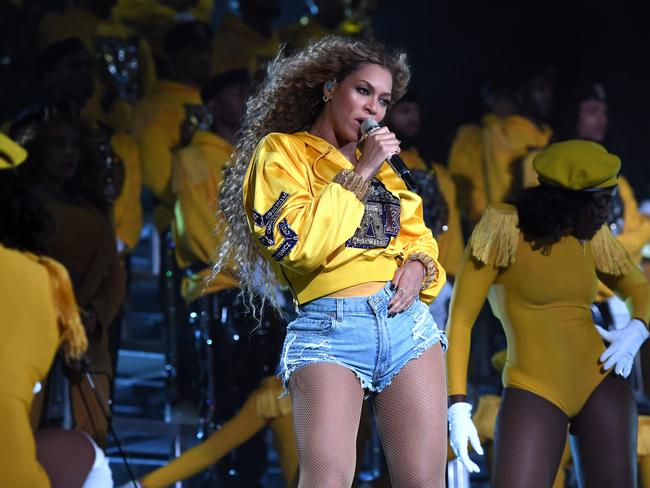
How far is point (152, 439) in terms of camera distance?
439 centimetres

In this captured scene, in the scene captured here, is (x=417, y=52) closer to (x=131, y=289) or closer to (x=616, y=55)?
(x=616, y=55)

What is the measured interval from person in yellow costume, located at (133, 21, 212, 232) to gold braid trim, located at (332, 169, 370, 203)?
2437mm

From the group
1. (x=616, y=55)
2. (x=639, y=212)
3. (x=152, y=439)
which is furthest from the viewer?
(x=616, y=55)

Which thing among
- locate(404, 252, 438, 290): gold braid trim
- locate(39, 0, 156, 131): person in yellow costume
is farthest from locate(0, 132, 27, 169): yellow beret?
locate(39, 0, 156, 131): person in yellow costume

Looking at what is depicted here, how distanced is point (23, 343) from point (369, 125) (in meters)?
0.88

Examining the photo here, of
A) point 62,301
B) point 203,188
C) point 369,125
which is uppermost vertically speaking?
point 369,125

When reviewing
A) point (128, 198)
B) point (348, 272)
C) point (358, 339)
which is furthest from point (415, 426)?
point (128, 198)

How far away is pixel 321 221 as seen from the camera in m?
2.52

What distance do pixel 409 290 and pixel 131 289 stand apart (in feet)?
9.18

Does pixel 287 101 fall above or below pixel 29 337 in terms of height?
above

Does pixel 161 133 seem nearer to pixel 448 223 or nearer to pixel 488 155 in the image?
pixel 448 223

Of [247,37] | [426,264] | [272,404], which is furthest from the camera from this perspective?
[247,37]

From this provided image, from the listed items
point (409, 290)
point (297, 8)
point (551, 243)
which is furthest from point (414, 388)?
point (297, 8)

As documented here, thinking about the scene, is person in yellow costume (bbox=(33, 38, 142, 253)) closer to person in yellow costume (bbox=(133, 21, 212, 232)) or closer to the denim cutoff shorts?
person in yellow costume (bbox=(133, 21, 212, 232))
